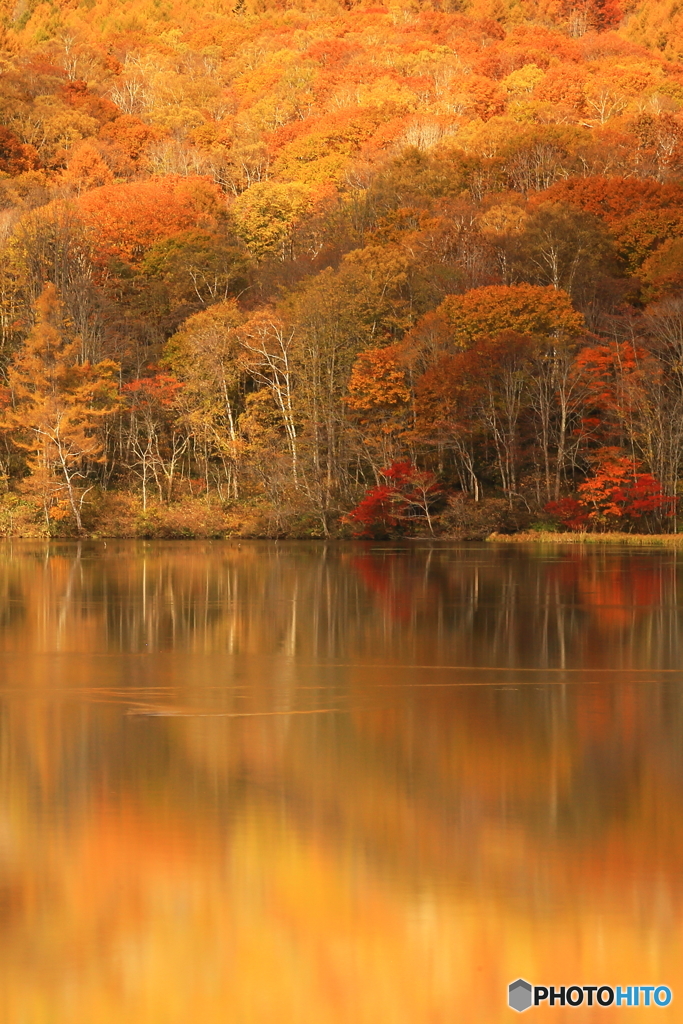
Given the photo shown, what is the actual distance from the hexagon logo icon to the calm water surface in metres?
0.04

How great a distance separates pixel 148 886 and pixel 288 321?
36930 millimetres

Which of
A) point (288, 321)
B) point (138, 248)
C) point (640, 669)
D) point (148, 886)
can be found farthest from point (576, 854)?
point (138, 248)

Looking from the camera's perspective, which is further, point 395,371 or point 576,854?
point 395,371

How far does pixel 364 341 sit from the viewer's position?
1581 inches

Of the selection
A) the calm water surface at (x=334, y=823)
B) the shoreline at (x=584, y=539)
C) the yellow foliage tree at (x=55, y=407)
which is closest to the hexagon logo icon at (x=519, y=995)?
the calm water surface at (x=334, y=823)

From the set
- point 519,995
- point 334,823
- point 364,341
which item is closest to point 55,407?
point 364,341

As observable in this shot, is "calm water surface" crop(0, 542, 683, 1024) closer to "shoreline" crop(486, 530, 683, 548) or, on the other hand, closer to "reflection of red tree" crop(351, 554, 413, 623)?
"reflection of red tree" crop(351, 554, 413, 623)

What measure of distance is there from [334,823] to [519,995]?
2.01 m

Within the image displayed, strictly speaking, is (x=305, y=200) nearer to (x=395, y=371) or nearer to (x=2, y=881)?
(x=395, y=371)

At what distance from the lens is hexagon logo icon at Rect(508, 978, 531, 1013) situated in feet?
13.8

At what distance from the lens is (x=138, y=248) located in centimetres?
5244

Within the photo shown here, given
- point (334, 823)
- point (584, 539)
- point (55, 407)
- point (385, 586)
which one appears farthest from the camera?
point (55, 407)

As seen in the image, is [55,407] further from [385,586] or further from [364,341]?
[385,586]

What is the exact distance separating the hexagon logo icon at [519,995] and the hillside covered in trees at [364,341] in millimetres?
30946
